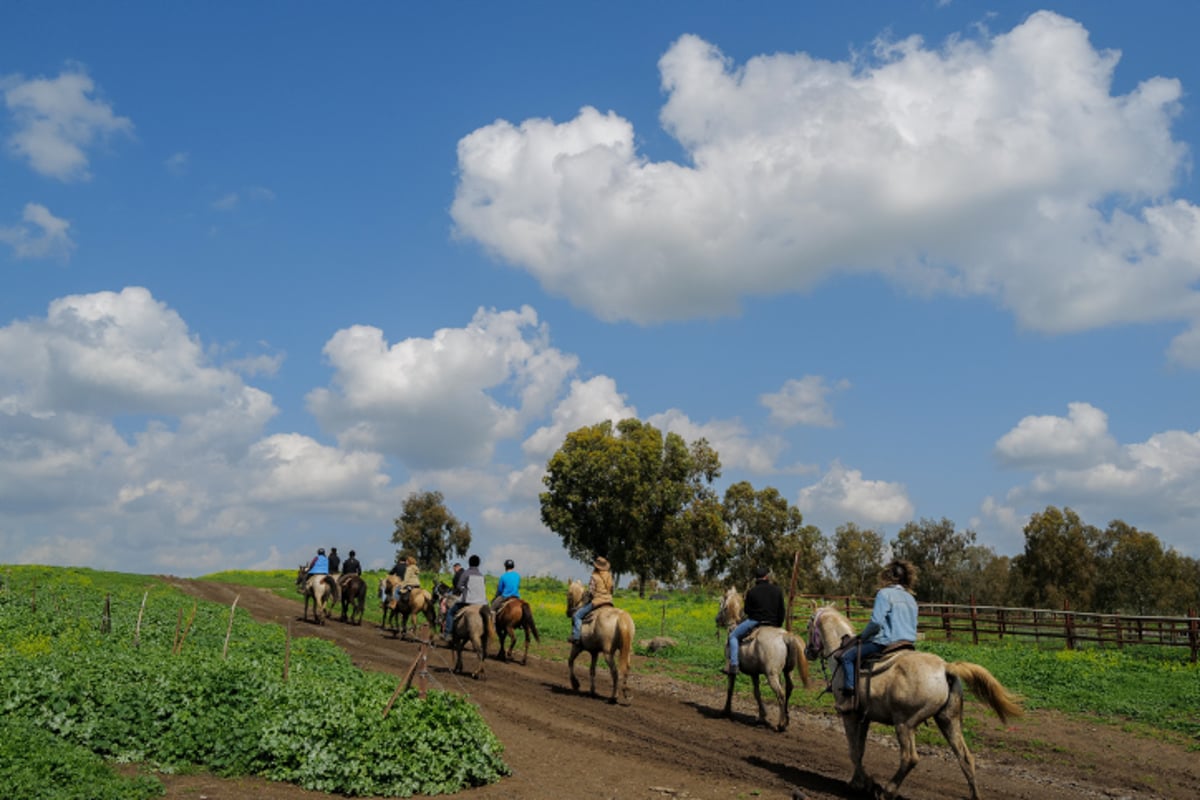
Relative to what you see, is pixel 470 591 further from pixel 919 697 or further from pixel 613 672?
pixel 919 697

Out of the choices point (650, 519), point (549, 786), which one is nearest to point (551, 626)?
point (549, 786)

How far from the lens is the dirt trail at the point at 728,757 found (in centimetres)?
1108

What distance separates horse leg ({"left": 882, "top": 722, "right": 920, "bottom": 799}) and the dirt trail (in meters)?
0.91

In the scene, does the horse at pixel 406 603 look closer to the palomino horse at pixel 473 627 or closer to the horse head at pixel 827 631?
the palomino horse at pixel 473 627

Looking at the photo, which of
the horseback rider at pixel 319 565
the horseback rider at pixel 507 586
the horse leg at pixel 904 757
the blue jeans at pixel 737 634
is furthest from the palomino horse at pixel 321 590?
the horse leg at pixel 904 757

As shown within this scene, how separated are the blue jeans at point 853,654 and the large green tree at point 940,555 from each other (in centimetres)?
7518

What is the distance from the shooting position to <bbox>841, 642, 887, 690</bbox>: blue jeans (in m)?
11.2

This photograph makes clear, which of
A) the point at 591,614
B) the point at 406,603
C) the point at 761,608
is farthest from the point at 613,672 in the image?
the point at 406,603

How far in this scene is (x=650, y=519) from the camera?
199 ft

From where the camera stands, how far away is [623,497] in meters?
59.1

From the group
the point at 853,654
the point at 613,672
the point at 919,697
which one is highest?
the point at 853,654

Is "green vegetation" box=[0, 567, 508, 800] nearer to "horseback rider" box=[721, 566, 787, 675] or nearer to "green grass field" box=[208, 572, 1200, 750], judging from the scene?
"green grass field" box=[208, 572, 1200, 750]

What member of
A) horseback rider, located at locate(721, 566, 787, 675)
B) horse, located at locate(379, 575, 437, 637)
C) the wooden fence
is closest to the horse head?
horseback rider, located at locate(721, 566, 787, 675)

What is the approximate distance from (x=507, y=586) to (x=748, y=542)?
51.1 metres
